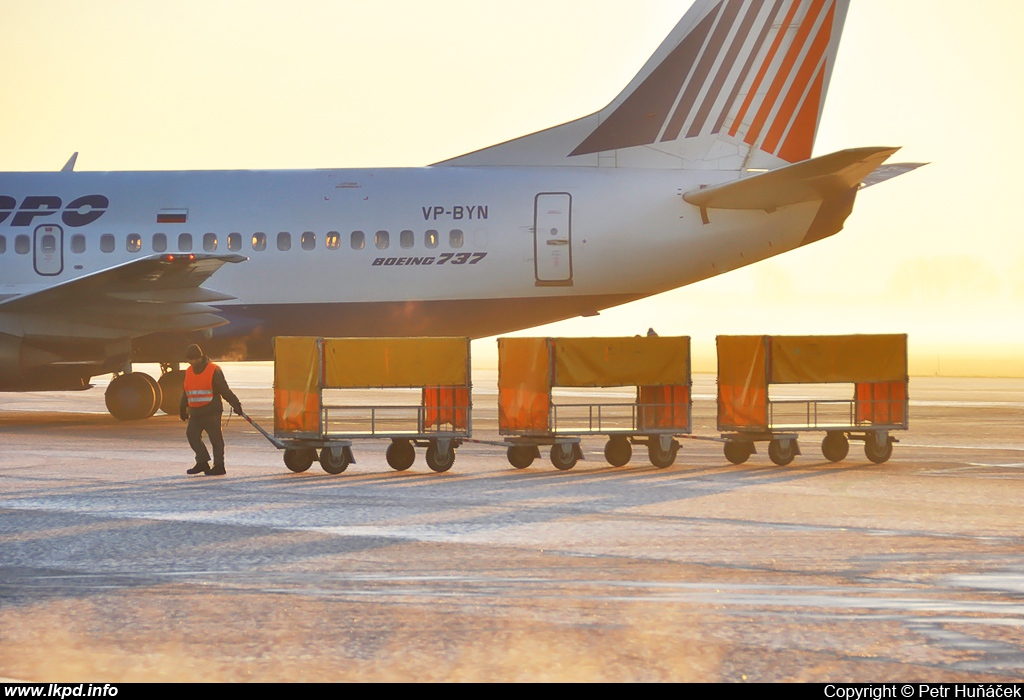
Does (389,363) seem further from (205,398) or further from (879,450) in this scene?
(879,450)

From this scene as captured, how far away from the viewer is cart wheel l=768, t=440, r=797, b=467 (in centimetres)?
1548

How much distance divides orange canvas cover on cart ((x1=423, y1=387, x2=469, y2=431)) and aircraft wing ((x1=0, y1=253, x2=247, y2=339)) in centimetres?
661

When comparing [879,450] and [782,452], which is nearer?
[782,452]

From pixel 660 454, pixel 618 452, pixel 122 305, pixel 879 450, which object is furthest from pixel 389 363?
pixel 122 305

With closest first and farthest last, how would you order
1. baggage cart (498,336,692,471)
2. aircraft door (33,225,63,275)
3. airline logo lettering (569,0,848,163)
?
baggage cart (498,336,692,471) < airline logo lettering (569,0,848,163) < aircraft door (33,225,63,275)

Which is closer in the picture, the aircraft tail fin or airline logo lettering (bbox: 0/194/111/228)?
the aircraft tail fin

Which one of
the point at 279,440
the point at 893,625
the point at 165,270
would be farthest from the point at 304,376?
the point at 893,625

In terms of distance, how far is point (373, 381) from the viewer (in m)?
15.4

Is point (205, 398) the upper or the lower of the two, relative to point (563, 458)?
upper

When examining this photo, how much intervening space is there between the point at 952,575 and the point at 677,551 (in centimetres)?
200

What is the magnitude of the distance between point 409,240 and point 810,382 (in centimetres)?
936

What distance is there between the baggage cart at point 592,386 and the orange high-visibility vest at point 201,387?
3709 millimetres

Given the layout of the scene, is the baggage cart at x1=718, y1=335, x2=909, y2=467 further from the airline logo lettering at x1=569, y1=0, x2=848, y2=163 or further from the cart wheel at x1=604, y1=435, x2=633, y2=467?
the airline logo lettering at x1=569, y1=0, x2=848, y2=163

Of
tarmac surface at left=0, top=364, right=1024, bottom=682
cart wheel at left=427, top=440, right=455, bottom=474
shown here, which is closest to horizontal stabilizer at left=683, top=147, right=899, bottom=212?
tarmac surface at left=0, top=364, right=1024, bottom=682
